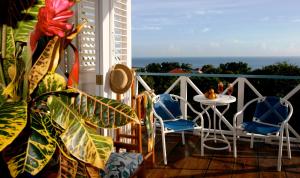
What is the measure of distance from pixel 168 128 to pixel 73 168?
2495mm

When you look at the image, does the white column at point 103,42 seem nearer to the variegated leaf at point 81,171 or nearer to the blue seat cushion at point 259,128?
the variegated leaf at point 81,171

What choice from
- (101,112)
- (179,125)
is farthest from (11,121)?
(179,125)

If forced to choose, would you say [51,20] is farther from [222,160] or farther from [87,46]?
[222,160]

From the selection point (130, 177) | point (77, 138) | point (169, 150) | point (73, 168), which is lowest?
point (169, 150)

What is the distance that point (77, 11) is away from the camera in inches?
109

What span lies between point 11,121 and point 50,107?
0.20 m

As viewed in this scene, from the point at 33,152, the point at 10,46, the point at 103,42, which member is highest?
the point at 103,42

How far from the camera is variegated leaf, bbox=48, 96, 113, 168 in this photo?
3.97 ft

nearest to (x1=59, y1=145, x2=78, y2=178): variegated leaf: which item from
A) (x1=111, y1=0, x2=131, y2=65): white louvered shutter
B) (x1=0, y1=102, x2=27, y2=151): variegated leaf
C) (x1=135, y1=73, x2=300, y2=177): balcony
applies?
(x1=0, y1=102, x2=27, y2=151): variegated leaf

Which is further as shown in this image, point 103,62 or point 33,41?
point 103,62

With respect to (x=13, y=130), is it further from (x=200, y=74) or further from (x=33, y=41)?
(x=200, y=74)

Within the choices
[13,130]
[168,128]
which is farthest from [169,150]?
[13,130]

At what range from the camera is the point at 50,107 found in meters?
1.29

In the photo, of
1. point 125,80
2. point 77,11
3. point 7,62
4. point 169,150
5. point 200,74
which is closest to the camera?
point 7,62
